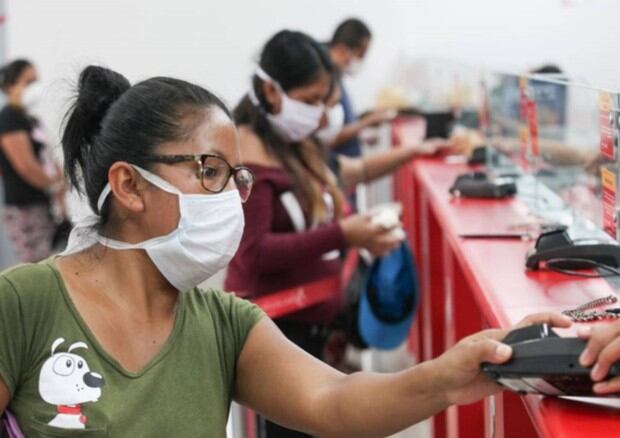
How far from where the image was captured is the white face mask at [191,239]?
59.4 inches

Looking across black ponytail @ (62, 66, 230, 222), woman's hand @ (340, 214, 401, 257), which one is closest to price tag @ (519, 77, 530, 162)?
woman's hand @ (340, 214, 401, 257)

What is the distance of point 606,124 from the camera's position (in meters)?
1.92

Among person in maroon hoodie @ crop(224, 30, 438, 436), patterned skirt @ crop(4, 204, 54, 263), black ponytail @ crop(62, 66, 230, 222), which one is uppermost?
black ponytail @ crop(62, 66, 230, 222)

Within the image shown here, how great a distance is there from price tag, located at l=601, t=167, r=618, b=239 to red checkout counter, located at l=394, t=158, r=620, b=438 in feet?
0.38

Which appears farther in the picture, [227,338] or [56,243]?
[56,243]

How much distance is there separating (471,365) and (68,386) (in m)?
0.53

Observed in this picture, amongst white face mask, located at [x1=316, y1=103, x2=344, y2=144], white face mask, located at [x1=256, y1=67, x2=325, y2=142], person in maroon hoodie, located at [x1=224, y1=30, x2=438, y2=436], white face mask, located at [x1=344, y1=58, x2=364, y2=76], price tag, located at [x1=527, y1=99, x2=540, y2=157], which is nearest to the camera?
person in maroon hoodie, located at [x1=224, y1=30, x2=438, y2=436]

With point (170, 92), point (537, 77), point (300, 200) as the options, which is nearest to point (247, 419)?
point (300, 200)

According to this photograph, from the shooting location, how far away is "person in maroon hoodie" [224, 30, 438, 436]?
2.45 meters

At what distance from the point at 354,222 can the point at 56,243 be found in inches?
125

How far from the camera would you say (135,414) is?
4.58ft

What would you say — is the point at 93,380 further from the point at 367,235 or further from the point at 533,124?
the point at 533,124

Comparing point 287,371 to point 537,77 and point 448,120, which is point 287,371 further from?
point 448,120

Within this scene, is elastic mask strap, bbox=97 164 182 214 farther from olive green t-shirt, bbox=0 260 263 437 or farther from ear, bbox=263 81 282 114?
ear, bbox=263 81 282 114
